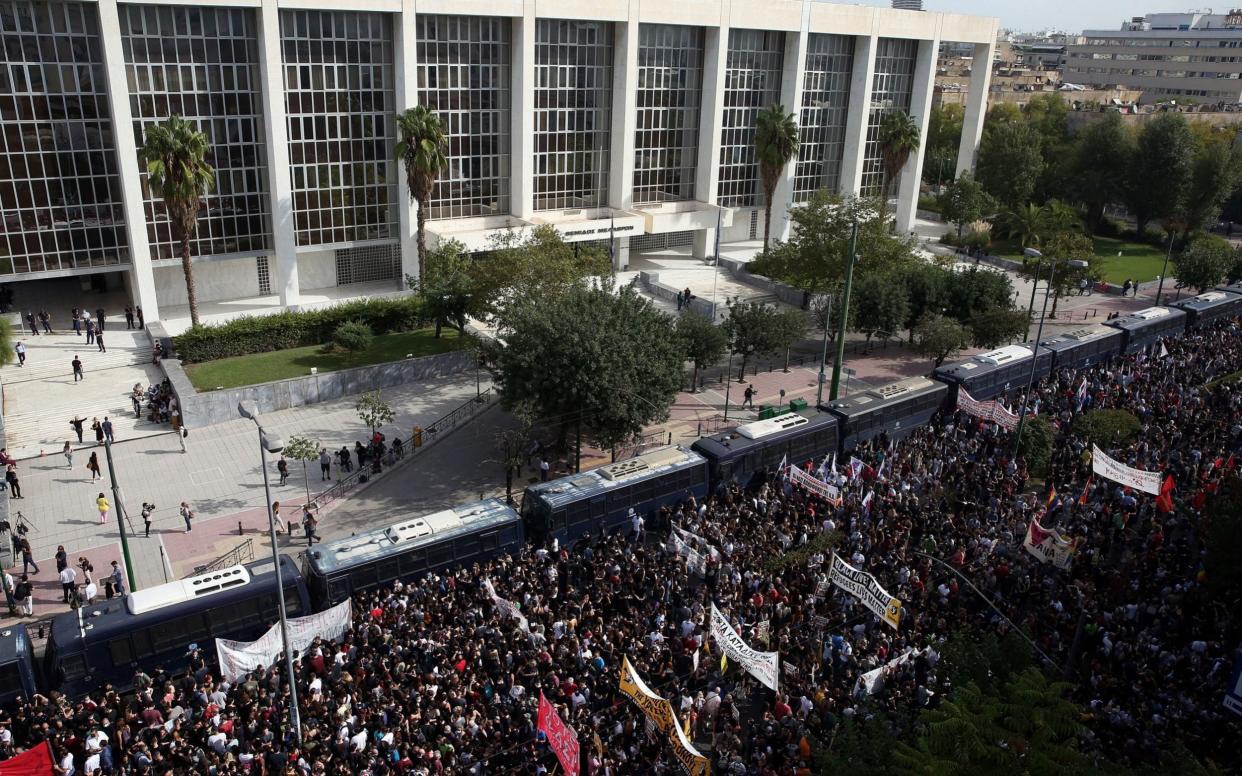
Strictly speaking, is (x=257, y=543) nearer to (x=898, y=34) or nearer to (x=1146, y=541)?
(x=1146, y=541)

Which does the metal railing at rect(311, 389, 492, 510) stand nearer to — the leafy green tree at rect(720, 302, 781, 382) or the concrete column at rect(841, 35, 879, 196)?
the leafy green tree at rect(720, 302, 781, 382)

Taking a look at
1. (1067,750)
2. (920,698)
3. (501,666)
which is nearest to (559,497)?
(501,666)

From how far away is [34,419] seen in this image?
41062mm

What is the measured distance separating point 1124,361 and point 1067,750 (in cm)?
3939

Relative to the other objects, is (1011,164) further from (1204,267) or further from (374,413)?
(374,413)

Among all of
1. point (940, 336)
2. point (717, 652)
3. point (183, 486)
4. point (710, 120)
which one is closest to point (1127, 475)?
point (717, 652)

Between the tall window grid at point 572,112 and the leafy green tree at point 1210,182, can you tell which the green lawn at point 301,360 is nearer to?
the tall window grid at point 572,112

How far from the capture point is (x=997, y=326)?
50000 mm

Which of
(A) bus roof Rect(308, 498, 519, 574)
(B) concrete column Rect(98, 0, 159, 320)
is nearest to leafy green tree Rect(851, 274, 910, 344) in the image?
(A) bus roof Rect(308, 498, 519, 574)

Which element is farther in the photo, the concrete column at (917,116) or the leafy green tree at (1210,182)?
the leafy green tree at (1210,182)

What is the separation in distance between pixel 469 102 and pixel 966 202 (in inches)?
1907

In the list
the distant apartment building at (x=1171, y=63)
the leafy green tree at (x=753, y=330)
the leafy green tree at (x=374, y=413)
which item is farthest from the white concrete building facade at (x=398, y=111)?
the distant apartment building at (x=1171, y=63)

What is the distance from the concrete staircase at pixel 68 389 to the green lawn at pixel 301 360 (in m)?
3.21

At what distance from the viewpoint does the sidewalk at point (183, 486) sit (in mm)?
31516
